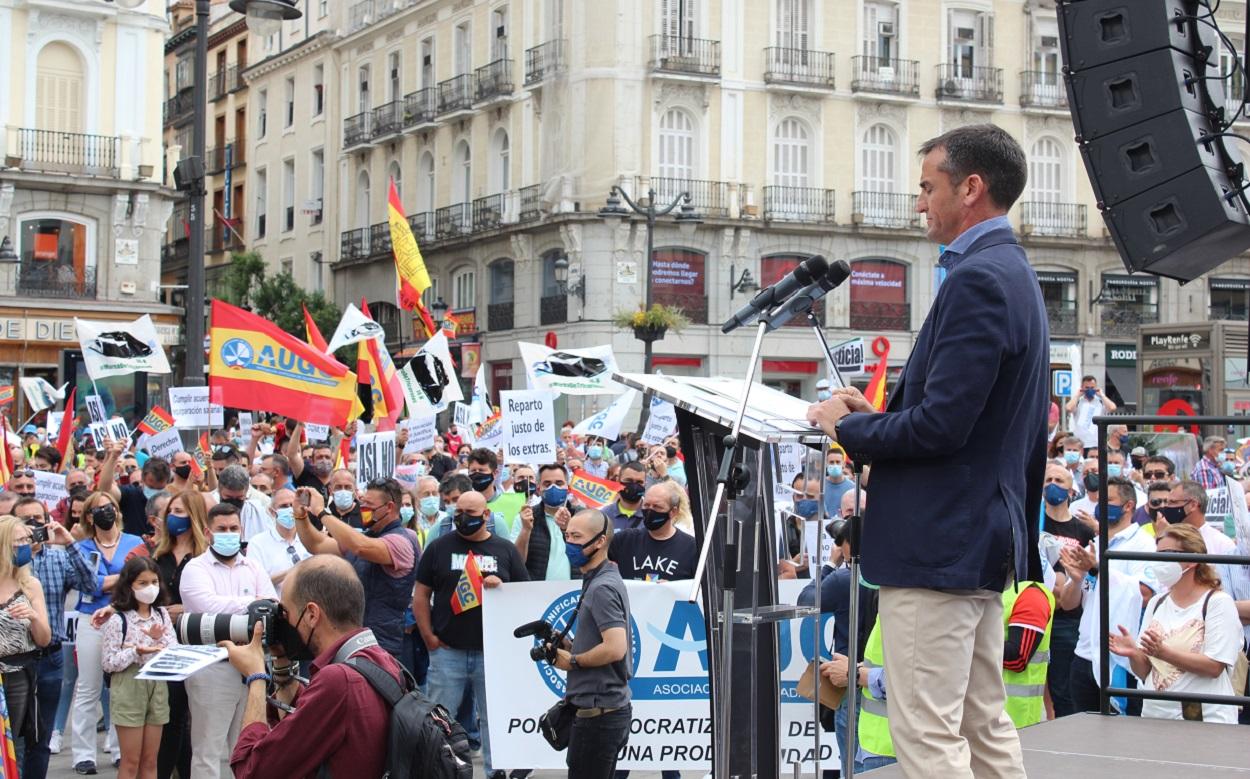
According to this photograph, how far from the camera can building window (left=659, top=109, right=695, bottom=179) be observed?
4350 cm

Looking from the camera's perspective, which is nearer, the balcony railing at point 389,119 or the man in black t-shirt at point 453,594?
the man in black t-shirt at point 453,594

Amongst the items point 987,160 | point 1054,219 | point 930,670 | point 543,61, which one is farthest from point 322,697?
point 1054,219

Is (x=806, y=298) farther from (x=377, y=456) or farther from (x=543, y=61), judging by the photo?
(x=543, y=61)

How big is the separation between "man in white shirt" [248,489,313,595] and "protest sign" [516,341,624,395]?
956 centimetres

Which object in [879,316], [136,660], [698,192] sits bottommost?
[136,660]

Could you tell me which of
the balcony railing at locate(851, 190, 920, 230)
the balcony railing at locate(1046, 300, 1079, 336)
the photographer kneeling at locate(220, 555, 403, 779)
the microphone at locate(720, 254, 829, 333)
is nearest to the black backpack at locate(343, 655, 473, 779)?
the photographer kneeling at locate(220, 555, 403, 779)

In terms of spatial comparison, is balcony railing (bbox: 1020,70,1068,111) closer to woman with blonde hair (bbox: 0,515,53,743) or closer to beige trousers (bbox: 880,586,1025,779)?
woman with blonde hair (bbox: 0,515,53,743)

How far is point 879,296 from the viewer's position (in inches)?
1790

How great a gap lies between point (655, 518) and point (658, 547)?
0.66ft

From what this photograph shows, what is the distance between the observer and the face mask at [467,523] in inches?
391

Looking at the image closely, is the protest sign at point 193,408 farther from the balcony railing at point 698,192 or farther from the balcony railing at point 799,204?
the balcony railing at point 799,204

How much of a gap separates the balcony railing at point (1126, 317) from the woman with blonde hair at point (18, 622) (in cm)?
4237

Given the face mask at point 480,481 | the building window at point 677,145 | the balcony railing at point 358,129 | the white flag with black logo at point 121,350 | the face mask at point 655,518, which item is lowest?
the face mask at point 655,518

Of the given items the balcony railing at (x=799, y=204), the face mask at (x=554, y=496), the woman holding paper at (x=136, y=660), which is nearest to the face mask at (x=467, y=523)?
the face mask at (x=554, y=496)
